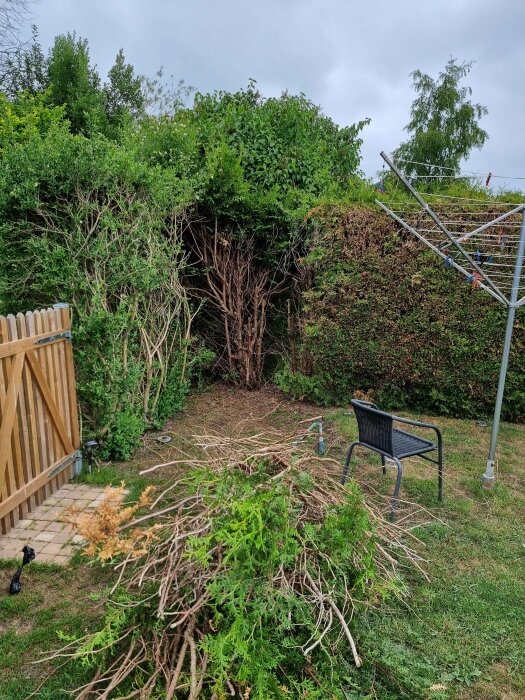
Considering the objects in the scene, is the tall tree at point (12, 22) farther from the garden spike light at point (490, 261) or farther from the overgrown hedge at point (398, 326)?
the garden spike light at point (490, 261)

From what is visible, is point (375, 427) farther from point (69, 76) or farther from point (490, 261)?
point (69, 76)

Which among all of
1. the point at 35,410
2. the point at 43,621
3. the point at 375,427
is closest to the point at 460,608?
the point at 375,427

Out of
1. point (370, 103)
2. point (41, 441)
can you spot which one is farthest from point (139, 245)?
point (370, 103)

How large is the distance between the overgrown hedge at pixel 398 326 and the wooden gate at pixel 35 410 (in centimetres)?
310

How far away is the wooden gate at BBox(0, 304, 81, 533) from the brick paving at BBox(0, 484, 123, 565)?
0.25 ft

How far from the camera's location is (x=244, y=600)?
1931mm

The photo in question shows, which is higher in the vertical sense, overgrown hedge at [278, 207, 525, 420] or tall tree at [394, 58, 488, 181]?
tall tree at [394, 58, 488, 181]

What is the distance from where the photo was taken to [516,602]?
260 cm

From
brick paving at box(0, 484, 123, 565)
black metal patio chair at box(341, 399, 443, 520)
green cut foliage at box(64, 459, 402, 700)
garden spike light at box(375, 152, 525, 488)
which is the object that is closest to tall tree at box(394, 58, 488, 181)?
garden spike light at box(375, 152, 525, 488)

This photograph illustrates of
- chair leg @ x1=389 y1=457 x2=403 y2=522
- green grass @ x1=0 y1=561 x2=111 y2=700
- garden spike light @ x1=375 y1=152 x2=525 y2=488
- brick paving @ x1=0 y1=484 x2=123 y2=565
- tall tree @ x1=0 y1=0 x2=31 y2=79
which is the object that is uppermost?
tall tree @ x1=0 y1=0 x2=31 y2=79

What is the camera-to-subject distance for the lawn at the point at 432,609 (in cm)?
206

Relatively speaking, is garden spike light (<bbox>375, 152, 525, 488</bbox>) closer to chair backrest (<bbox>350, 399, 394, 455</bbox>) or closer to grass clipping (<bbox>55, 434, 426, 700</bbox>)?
chair backrest (<bbox>350, 399, 394, 455</bbox>)

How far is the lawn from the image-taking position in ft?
6.75

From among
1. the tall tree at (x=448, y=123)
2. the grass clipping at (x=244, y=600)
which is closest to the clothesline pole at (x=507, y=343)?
the grass clipping at (x=244, y=600)
